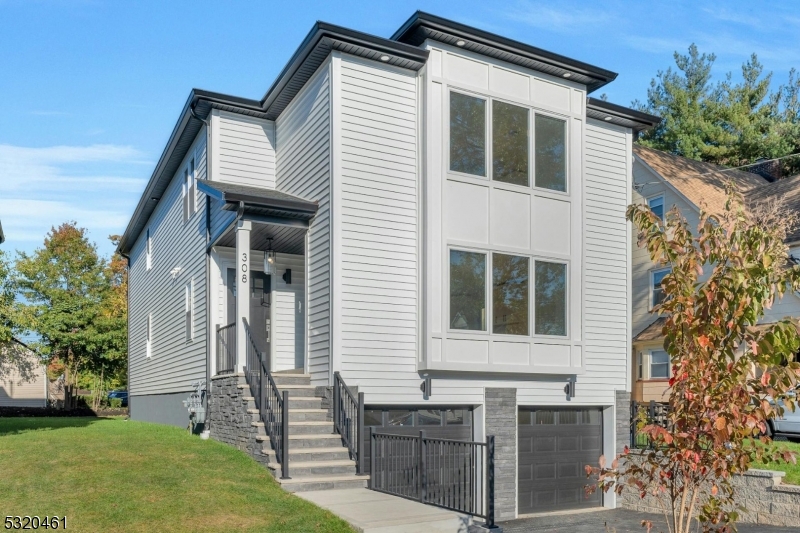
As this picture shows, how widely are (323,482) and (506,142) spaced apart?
275 inches

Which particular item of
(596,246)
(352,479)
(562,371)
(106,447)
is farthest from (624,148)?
(106,447)

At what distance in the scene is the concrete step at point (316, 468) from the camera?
11.1m

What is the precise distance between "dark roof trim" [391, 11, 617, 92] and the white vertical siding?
507 cm

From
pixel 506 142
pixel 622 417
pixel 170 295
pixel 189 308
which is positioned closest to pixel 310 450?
pixel 506 142

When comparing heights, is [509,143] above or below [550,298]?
above

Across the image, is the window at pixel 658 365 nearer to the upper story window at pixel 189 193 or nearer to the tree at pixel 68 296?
the upper story window at pixel 189 193

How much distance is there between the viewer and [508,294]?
47.1 ft

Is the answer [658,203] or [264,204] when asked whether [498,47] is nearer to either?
[264,204]

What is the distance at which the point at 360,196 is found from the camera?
13.5m

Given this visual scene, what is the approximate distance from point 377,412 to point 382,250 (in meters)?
2.69

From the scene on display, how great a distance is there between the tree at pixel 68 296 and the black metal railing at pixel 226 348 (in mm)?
18219

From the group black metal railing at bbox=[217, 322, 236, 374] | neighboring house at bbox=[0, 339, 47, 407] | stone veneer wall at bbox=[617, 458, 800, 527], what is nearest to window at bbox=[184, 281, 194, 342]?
black metal railing at bbox=[217, 322, 236, 374]

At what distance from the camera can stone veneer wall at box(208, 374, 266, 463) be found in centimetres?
1240

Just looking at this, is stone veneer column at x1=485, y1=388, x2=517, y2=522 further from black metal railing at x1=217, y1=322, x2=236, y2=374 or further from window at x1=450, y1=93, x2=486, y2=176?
black metal railing at x1=217, y1=322, x2=236, y2=374
